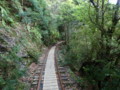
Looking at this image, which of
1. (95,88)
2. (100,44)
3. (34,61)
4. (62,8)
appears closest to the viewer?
(95,88)

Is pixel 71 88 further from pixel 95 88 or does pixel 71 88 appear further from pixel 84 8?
pixel 84 8

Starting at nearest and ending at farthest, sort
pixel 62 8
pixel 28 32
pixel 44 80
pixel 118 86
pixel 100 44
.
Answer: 1. pixel 118 86
2. pixel 100 44
3. pixel 44 80
4. pixel 28 32
5. pixel 62 8

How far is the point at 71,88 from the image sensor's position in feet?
23.7

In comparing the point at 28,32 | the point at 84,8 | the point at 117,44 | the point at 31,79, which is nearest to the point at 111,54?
the point at 117,44

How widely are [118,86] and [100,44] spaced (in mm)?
2814

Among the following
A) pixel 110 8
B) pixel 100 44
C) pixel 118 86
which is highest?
pixel 110 8

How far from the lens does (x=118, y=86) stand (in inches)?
213

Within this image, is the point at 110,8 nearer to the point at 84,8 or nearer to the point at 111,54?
the point at 84,8

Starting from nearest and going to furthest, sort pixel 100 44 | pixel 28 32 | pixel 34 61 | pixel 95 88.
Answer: pixel 95 88 → pixel 100 44 → pixel 34 61 → pixel 28 32

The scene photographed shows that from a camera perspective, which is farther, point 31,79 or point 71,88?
point 31,79

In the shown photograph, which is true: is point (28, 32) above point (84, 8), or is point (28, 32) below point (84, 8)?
below

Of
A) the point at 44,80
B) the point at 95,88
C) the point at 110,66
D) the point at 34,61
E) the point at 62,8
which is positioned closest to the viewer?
the point at 110,66

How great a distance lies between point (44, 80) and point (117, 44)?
15.6 ft

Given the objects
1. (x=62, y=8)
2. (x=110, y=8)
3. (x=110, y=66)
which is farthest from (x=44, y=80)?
(x=62, y=8)
